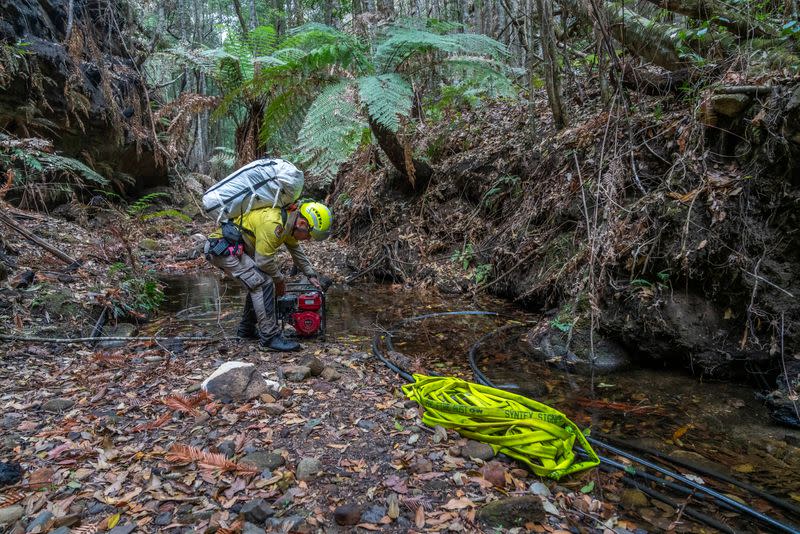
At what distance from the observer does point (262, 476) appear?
214cm

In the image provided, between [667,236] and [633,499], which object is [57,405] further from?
[667,236]

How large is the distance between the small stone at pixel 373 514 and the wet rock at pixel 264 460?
56cm

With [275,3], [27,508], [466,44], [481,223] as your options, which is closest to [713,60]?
[466,44]

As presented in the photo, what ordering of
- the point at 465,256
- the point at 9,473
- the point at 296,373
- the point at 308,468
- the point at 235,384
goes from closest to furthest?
the point at 9,473, the point at 308,468, the point at 235,384, the point at 296,373, the point at 465,256

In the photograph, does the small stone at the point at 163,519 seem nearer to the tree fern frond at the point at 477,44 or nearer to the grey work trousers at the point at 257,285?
the grey work trousers at the point at 257,285

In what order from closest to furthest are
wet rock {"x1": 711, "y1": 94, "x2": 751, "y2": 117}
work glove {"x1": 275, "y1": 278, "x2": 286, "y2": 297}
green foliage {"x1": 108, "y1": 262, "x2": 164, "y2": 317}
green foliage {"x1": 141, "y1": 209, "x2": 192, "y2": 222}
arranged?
1. wet rock {"x1": 711, "y1": 94, "x2": 751, "y2": 117}
2. work glove {"x1": 275, "y1": 278, "x2": 286, "y2": 297}
3. green foliage {"x1": 108, "y1": 262, "x2": 164, "y2": 317}
4. green foliage {"x1": 141, "y1": 209, "x2": 192, "y2": 222}

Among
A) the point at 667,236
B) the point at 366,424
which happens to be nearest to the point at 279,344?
the point at 366,424

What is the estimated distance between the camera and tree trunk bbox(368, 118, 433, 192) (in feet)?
18.9

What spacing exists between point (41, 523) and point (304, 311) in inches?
97.5

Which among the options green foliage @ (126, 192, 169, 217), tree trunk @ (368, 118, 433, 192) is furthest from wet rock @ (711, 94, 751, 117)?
green foliage @ (126, 192, 169, 217)

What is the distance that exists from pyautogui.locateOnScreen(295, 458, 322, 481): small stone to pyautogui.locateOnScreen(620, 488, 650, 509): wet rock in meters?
1.51

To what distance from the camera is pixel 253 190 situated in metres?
3.71

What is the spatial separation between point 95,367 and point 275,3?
72.1ft

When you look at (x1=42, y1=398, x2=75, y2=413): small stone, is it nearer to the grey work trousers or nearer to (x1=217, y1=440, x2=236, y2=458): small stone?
(x1=217, y1=440, x2=236, y2=458): small stone
